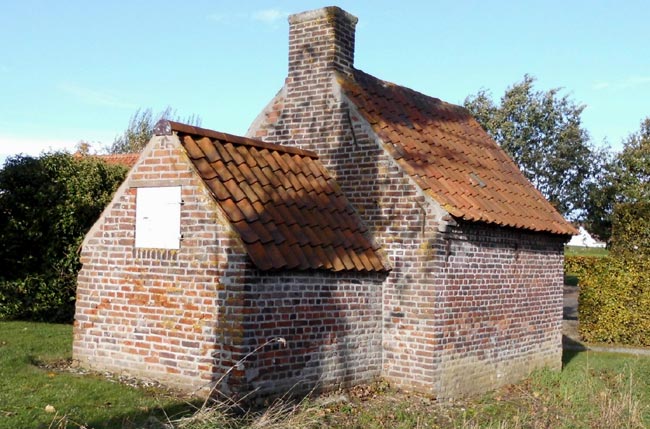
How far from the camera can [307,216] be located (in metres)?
9.86

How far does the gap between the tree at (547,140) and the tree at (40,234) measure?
2081 centimetres

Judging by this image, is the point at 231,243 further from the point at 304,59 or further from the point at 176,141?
the point at 304,59

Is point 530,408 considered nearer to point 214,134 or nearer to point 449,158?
point 449,158

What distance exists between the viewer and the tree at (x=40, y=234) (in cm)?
1534

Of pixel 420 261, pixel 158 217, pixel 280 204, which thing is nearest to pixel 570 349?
pixel 420 261

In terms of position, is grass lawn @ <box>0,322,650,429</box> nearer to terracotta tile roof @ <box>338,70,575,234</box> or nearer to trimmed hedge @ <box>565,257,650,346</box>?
terracotta tile roof @ <box>338,70,575,234</box>

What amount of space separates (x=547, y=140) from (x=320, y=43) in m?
22.4

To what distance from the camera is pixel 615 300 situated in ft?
59.6

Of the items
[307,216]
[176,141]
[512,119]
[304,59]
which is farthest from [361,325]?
[512,119]

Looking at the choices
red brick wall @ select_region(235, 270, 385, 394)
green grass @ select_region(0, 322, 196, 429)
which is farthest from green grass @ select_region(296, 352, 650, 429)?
green grass @ select_region(0, 322, 196, 429)

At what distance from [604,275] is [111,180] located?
494 inches

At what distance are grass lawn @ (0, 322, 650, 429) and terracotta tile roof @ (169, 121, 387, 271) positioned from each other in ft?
5.93

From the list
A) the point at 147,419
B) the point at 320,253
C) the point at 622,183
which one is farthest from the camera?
the point at 622,183

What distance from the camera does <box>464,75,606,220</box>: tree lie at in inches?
1224
